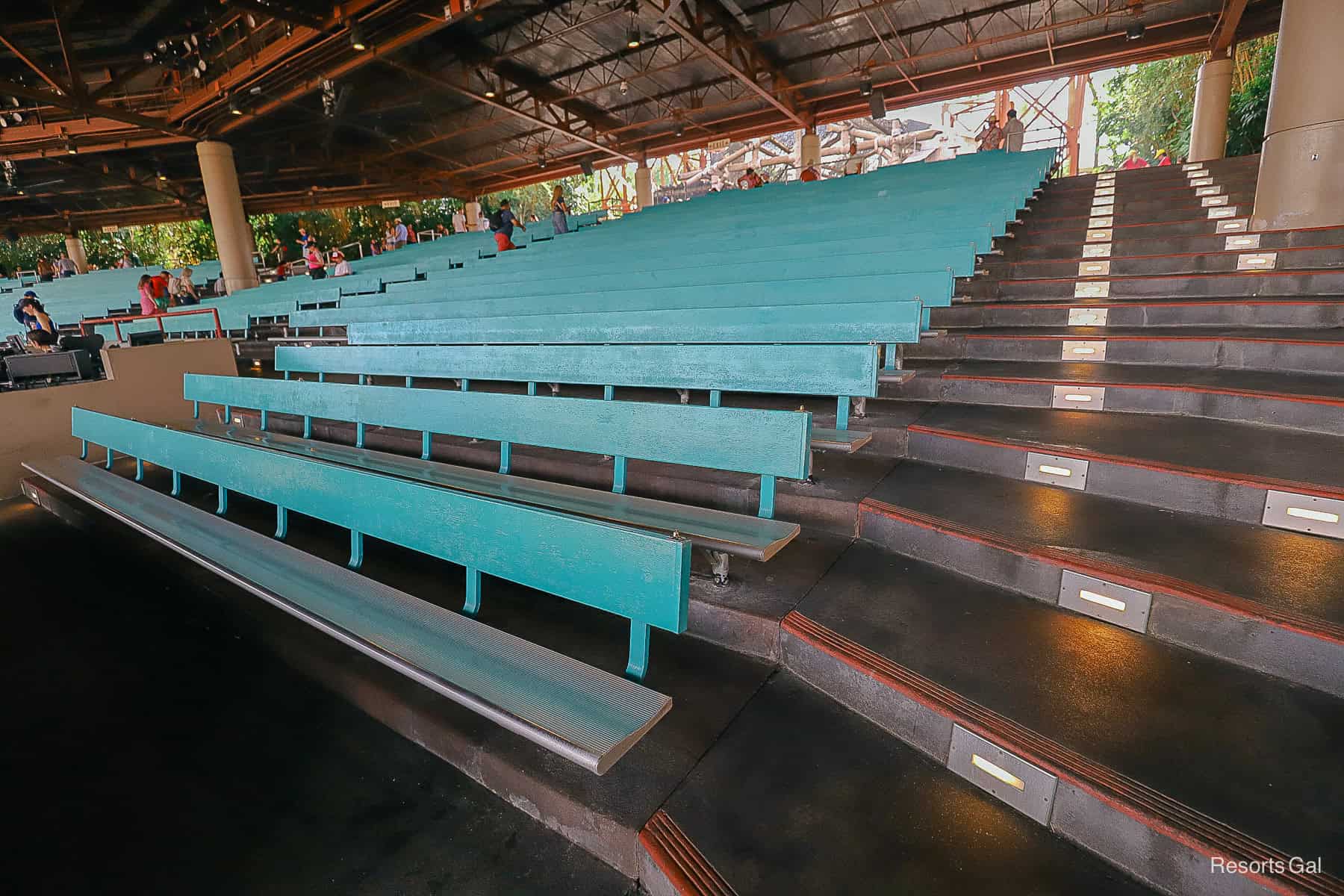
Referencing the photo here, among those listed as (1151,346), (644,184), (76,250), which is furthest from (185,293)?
(1151,346)

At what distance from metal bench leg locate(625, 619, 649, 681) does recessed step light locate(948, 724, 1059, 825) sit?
0.70 meters

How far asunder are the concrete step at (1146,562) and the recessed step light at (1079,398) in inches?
28.7

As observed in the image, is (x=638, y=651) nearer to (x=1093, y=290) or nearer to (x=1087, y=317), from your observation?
(x=1087, y=317)

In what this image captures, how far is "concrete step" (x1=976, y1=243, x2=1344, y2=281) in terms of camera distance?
124 inches

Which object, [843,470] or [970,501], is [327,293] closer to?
[843,470]

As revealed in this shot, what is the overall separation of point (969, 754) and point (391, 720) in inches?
57.8

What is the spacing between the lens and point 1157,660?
1376 millimetres

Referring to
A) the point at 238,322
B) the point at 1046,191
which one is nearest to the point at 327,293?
the point at 238,322

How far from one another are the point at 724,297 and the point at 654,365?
120 centimetres

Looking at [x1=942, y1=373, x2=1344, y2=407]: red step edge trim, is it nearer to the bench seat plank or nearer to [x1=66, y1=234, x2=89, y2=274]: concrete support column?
the bench seat plank

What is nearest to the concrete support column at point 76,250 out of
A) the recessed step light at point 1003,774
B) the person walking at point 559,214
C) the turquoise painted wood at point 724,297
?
the person walking at point 559,214

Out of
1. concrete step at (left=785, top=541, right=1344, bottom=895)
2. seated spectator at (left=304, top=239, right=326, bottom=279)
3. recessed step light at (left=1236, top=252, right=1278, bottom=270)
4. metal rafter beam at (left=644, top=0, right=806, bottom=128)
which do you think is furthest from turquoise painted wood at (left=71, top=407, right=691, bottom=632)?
seated spectator at (left=304, top=239, right=326, bottom=279)

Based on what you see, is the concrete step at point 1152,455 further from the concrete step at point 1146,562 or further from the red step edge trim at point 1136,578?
the red step edge trim at point 1136,578

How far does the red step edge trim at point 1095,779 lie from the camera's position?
3.03ft
